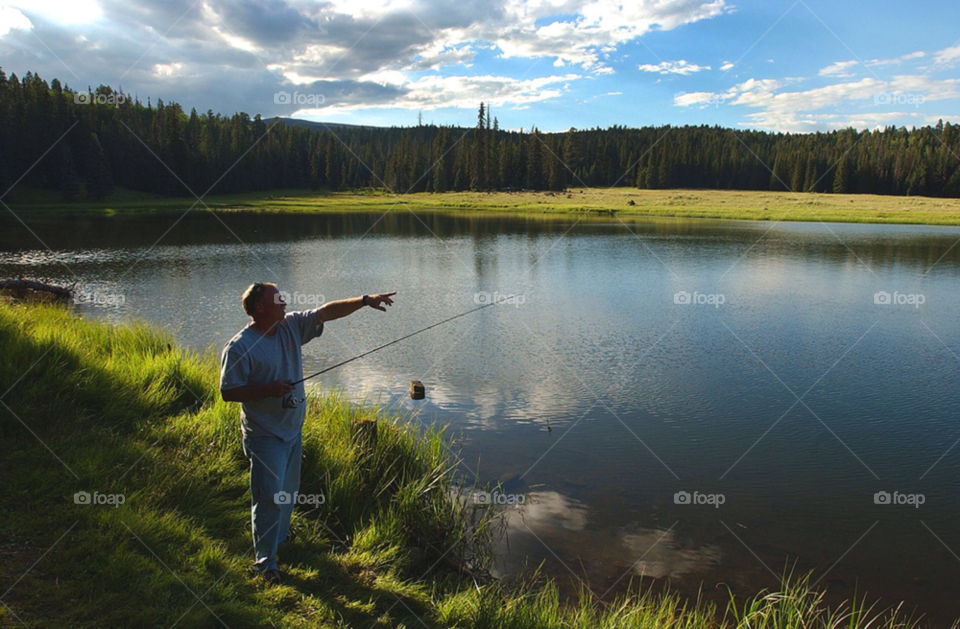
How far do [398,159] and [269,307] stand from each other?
383 feet

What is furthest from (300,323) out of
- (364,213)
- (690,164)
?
(690,164)

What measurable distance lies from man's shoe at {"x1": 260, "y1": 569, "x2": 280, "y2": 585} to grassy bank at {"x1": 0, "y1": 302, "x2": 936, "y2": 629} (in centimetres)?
9

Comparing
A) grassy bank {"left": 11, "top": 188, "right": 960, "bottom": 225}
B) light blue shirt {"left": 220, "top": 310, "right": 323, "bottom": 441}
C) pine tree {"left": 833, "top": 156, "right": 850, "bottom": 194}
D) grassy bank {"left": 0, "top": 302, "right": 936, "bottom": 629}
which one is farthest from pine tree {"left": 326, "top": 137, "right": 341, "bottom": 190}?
light blue shirt {"left": 220, "top": 310, "right": 323, "bottom": 441}

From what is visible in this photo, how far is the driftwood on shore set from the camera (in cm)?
1535

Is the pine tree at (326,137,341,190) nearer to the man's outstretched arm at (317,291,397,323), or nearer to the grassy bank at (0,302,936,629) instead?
the grassy bank at (0,302,936,629)

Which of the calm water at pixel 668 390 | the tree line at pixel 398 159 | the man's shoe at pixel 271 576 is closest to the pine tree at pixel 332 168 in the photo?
the tree line at pixel 398 159

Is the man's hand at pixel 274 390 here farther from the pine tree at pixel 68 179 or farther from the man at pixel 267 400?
the pine tree at pixel 68 179

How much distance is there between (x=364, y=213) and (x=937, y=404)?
7343 cm

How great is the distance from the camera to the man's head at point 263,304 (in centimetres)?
485

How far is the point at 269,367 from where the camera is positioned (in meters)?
4.86

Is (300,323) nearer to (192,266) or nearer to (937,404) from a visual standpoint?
(937,404)

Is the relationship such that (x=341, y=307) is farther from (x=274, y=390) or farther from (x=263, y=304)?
(x=274, y=390)

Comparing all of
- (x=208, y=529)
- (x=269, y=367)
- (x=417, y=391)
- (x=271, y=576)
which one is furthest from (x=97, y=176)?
(x=271, y=576)

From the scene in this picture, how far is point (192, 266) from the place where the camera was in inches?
1120
